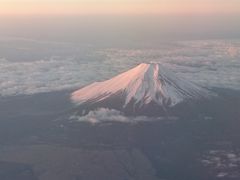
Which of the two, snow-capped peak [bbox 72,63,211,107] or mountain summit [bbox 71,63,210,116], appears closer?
mountain summit [bbox 71,63,210,116]

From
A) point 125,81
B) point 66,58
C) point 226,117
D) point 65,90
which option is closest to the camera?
point 226,117

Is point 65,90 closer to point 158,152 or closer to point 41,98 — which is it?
point 41,98

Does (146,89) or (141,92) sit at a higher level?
(146,89)

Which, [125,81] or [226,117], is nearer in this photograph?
[226,117]

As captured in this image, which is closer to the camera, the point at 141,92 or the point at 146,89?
the point at 141,92

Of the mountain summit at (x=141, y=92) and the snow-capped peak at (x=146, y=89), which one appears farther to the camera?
the snow-capped peak at (x=146, y=89)

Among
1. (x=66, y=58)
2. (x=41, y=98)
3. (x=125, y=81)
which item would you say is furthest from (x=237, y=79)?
(x=66, y=58)
